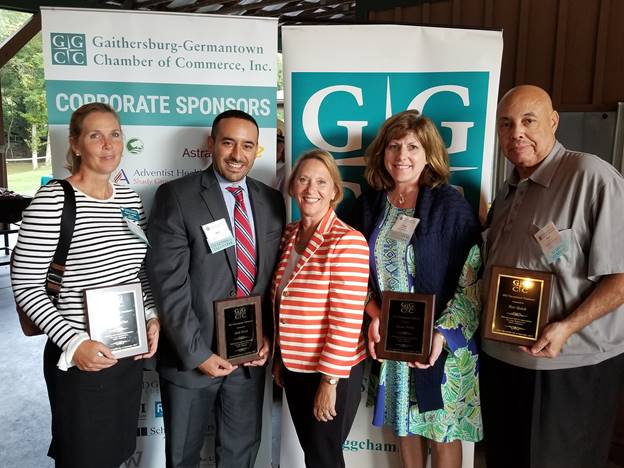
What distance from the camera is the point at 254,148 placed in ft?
6.73

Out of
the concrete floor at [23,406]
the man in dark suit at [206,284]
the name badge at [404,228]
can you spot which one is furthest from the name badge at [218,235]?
the concrete floor at [23,406]

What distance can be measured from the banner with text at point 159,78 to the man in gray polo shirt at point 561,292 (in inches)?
49.2

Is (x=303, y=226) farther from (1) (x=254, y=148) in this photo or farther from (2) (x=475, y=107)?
(2) (x=475, y=107)

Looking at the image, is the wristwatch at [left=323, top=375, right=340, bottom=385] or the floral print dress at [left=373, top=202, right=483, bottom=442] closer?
the wristwatch at [left=323, top=375, right=340, bottom=385]

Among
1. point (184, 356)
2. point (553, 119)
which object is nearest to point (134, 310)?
point (184, 356)

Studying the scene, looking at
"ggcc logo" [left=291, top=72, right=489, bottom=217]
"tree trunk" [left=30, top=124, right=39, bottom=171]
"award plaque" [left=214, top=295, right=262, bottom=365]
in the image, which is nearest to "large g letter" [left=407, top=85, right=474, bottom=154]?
"ggcc logo" [left=291, top=72, right=489, bottom=217]

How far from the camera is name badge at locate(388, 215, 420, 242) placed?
1.98 m

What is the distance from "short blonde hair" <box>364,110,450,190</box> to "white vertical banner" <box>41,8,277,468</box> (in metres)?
0.62

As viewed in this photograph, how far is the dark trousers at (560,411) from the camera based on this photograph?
5.94ft

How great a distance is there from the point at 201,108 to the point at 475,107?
4.65 ft

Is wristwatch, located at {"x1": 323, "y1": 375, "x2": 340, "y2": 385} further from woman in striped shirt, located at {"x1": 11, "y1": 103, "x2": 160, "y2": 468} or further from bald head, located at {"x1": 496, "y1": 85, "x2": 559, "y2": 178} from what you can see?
bald head, located at {"x1": 496, "y1": 85, "x2": 559, "y2": 178}

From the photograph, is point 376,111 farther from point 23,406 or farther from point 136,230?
point 23,406

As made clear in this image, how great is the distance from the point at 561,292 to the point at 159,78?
210 cm

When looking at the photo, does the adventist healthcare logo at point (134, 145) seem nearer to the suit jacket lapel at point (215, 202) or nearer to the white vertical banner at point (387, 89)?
the suit jacket lapel at point (215, 202)
